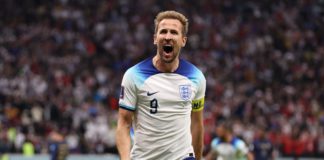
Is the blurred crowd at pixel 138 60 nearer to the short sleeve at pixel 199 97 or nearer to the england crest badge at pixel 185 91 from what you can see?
the short sleeve at pixel 199 97

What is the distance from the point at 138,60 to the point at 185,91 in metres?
21.9

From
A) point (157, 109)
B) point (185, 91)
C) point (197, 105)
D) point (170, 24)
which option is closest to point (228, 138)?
point (197, 105)

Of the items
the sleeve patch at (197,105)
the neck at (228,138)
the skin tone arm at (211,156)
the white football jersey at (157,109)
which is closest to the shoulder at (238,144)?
the neck at (228,138)

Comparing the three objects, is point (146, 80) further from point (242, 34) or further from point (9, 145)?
point (242, 34)

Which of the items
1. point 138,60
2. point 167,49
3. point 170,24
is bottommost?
point 167,49

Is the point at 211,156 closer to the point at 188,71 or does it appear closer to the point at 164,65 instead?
the point at 188,71

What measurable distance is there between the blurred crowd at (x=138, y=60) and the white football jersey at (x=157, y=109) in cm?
1363

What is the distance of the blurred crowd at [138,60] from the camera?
2372 centimetres

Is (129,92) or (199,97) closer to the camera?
(129,92)

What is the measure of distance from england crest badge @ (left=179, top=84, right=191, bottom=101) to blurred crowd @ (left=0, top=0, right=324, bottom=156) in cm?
1368

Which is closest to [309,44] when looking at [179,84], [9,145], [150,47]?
[150,47]

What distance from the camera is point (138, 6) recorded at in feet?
104

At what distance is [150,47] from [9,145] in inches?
341

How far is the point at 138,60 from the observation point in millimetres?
28609
